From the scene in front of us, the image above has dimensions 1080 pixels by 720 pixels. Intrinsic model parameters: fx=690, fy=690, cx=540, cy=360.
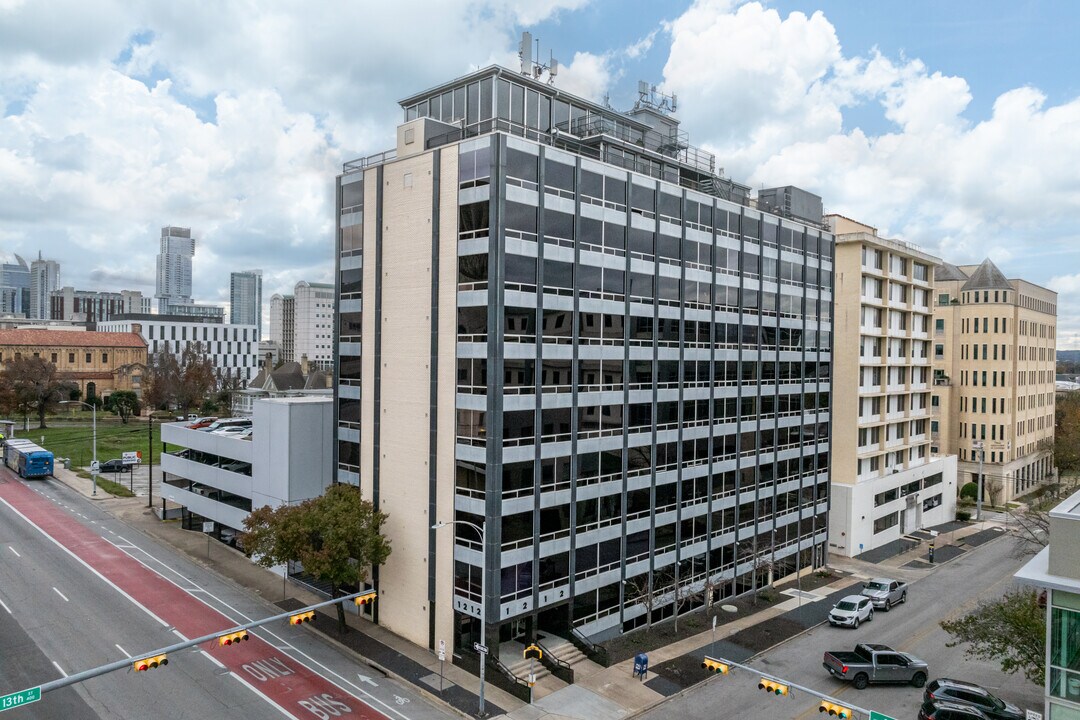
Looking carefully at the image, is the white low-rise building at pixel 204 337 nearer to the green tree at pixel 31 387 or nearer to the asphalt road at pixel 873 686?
the green tree at pixel 31 387

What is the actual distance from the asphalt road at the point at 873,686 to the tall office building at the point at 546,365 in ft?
22.2

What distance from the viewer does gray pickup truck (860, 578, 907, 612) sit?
45688 millimetres

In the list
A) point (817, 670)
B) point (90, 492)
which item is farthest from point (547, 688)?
point (90, 492)

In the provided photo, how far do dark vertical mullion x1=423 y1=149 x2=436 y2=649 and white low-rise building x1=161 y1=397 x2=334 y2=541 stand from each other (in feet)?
35.7

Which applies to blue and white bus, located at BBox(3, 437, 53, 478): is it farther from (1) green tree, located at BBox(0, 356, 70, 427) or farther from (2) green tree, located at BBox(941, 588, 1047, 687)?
(2) green tree, located at BBox(941, 588, 1047, 687)

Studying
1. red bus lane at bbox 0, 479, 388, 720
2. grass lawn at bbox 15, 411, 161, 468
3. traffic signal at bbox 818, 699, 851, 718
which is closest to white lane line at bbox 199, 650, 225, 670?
red bus lane at bbox 0, 479, 388, 720

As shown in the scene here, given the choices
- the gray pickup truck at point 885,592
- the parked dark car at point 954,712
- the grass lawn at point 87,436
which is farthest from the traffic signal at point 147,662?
the grass lawn at point 87,436

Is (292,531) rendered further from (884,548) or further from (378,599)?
(884,548)

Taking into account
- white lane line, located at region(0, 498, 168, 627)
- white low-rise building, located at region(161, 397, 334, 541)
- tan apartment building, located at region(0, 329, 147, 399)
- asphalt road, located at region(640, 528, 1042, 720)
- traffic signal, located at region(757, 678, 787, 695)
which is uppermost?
tan apartment building, located at region(0, 329, 147, 399)

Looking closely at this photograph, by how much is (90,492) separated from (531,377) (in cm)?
5729

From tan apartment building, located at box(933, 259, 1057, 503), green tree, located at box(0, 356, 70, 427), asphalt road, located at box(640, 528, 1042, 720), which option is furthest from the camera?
green tree, located at box(0, 356, 70, 427)

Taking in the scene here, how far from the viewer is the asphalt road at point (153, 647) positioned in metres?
29.3

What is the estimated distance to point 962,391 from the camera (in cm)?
8388

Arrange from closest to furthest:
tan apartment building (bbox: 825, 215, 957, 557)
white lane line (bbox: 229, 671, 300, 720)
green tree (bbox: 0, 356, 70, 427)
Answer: white lane line (bbox: 229, 671, 300, 720) → tan apartment building (bbox: 825, 215, 957, 557) → green tree (bbox: 0, 356, 70, 427)
